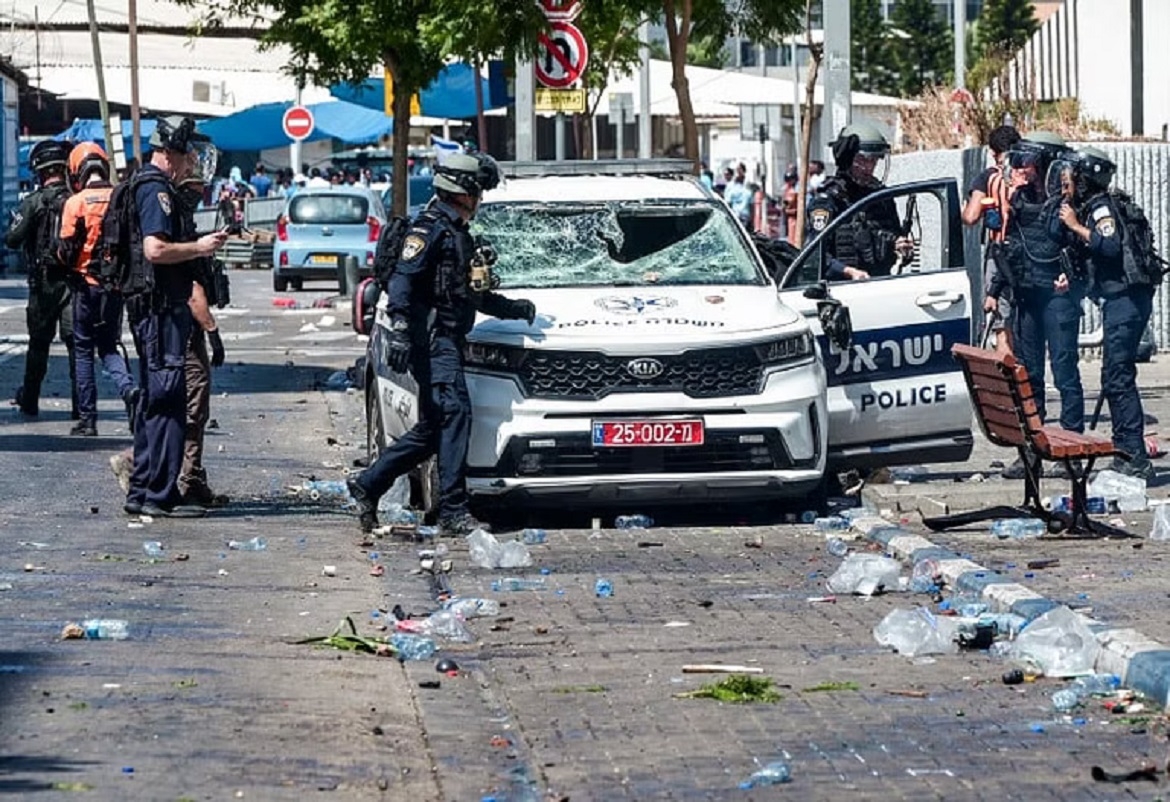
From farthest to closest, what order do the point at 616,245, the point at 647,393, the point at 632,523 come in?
the point at 616,245
the point at 632,523
the point at 647,393

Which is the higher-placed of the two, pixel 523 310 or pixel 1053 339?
pixel 523 310

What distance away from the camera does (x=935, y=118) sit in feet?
89.5

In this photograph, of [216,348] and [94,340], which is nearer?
[216,348]

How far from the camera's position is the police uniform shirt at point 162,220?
12109 millimetres

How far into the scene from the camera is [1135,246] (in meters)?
13.7

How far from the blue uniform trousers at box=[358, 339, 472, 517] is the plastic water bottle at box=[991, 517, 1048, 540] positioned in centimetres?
250

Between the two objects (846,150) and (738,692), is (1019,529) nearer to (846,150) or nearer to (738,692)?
(846,150)

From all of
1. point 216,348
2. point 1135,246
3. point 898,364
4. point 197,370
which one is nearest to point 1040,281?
point 1135,246

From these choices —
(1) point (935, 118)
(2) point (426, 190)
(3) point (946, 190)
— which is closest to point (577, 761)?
(3) point (946, 190)

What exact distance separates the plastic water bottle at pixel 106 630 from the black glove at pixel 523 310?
3.44m

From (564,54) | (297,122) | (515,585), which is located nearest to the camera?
(515,585)

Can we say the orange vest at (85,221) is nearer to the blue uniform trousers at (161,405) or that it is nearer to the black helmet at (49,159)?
the black helmet at (49,159)

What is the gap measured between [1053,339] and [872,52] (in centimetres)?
7430

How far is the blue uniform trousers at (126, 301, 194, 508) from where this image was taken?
12.3 m
